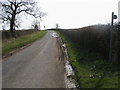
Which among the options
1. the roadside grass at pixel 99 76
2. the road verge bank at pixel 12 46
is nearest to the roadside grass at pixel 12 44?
the road verge bank at pixel 12 46

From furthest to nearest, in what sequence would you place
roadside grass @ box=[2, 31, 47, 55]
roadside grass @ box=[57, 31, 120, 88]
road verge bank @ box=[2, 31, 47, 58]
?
roadside grass @ box=[2, 31, 47, 55] < road verge bank @ box=[2, 31, 47, 58] < roadside grass @ box=[57, 31, 120, 88]

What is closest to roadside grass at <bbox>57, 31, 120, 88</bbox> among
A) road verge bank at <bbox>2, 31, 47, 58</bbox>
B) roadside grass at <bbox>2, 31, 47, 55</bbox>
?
road verge bank at <bbox>2, 31, 47, 58</bbox>

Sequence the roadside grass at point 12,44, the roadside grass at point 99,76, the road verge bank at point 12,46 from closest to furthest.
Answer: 1. the roadside grass at point 99,76
2. the road verge bank at point 12,46
3. the roadside grass at point 12,44

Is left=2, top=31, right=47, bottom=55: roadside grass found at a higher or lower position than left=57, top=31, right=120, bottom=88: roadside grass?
higher

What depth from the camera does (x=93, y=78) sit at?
1037 cm

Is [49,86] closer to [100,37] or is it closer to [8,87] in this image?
[8,87]

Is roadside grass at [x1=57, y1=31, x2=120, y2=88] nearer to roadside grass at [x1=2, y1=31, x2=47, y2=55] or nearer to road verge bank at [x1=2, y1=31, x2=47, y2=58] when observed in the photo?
road verge bank at [x1=2, y1=31, x2=47, y2=58]

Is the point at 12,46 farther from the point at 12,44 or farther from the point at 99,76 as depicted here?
the point at 99,76

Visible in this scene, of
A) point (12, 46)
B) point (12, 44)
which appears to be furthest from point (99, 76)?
point (12, 44)

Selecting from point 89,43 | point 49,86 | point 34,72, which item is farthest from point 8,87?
point 89,43

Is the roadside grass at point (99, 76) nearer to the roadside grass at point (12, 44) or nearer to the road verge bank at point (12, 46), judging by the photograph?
the road verge bank at point (12, 46)

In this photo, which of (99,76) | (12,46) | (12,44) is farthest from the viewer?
(12,44)

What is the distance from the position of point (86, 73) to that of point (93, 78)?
1.19 metres

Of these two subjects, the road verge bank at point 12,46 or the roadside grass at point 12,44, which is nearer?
the road verge bank at point 12,46
